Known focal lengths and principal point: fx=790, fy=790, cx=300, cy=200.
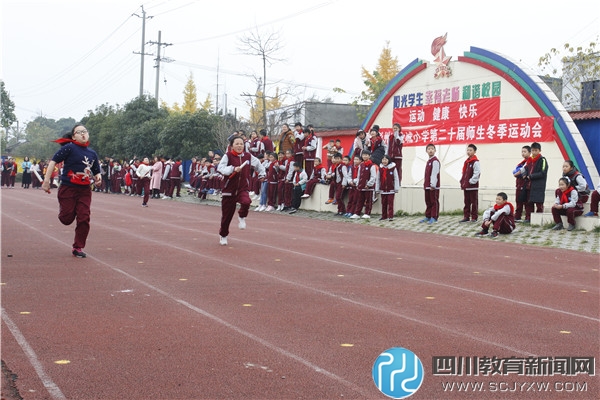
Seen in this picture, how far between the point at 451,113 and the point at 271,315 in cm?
2022

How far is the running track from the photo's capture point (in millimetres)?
5254

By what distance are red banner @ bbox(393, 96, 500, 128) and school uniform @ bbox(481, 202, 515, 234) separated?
330 inches

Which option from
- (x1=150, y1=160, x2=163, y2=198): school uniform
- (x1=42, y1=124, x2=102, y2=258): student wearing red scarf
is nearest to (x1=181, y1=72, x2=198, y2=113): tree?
(x1=150, y1=160, x2=163, y2=198): school uniform

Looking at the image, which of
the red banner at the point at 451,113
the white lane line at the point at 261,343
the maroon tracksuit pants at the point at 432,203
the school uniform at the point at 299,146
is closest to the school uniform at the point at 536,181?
the maroon tracksuit pants at the point at 432,203

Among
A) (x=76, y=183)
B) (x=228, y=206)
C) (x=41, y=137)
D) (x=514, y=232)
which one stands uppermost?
(x=41, y=137)

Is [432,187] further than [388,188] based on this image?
No

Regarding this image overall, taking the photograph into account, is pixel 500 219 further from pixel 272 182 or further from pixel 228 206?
pixel 272 182

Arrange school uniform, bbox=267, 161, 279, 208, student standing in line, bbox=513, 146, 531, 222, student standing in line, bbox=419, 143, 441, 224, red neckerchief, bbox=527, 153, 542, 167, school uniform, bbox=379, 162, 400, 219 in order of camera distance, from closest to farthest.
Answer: red neckerchief, bbox=527, 153, 542, 167
student standing in line, bbox=513, 146, 531, 222
student standing in line, bbox=419, 143, 441, 224
school uniform, bbox=379, 162, 400, 219
school uniform, bbox=267, 161, 279, 208

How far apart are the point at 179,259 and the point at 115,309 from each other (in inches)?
158

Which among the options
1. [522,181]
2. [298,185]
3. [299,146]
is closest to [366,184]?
[298,185]

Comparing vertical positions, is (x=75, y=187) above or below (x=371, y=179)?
below

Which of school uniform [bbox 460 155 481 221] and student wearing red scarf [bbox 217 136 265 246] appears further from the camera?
school uniform [bbox 460 155 481 221]

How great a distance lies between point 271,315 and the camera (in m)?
7.43

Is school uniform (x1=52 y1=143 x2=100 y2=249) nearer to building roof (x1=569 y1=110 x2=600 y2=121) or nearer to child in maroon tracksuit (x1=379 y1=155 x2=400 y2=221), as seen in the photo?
child in maroon tracksuit (x1=379 y1=155 x2=400 y2=221)
